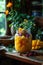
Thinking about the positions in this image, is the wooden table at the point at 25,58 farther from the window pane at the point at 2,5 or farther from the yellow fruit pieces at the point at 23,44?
the window pane at the point at 2,5

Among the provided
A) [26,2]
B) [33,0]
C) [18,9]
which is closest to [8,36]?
[18,9]

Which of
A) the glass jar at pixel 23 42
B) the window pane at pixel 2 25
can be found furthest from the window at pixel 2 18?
the glass jar at pixel 23 42

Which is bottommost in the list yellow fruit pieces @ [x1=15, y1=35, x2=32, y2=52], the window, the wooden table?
the wooden table

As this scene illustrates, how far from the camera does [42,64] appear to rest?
159 cm

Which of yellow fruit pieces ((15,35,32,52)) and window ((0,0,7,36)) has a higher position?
window ((0,0,7,36))

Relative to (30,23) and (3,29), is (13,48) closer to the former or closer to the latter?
(30,23)

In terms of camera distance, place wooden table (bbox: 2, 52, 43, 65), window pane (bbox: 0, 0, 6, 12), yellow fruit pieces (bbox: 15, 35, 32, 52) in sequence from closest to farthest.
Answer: wooden table (bbox: 2, 52, 43, 65), yellow fruit pieces (bbox: 15, 35, 32, 52), window pane (bbox: 0, 0, 6, 12)

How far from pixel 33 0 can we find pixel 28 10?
0.77ft

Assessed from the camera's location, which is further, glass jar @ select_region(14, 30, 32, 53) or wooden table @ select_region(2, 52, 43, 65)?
glass jar @ select_region(14, 30, 32, 53)

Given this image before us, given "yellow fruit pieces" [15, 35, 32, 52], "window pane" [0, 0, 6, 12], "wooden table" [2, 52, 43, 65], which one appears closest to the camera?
"wooden table" [2, 52, 43, 65]

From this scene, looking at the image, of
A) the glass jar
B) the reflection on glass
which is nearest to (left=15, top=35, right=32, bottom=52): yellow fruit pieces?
the glass jar

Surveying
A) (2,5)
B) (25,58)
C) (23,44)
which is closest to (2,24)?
(2,5)

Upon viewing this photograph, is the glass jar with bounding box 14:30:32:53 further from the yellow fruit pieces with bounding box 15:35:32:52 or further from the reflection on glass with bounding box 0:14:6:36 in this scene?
the reflection on glass with bounding box 0:14:6:36

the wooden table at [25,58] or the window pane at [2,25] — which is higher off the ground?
the window pane at [2,25]
